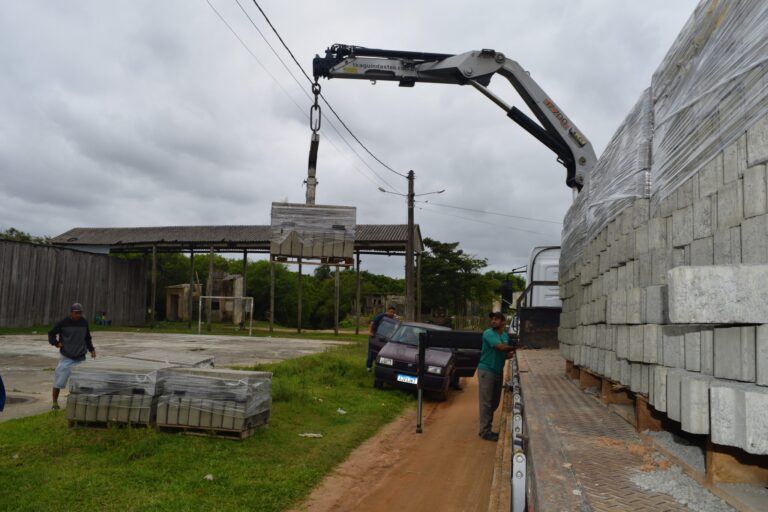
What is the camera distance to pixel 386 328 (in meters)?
13.8

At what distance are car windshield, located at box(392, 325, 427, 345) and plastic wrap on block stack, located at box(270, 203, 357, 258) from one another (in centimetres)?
295

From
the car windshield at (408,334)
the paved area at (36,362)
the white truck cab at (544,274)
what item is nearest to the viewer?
the paved area at (36,362)

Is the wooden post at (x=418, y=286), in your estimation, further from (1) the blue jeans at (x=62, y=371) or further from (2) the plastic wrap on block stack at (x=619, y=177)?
(2) the plastic wrap on block stack at (x=619, y=177)

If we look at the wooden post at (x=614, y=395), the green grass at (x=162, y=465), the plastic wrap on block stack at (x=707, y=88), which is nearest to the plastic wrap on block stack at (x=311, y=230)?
the green grass at (x=162, y=465)

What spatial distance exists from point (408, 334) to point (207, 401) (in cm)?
640

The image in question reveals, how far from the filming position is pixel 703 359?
2.83 m

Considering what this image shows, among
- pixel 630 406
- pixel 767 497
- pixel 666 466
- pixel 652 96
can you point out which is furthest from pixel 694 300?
pixel 630 406

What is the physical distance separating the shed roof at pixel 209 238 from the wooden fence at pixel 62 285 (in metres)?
1.85

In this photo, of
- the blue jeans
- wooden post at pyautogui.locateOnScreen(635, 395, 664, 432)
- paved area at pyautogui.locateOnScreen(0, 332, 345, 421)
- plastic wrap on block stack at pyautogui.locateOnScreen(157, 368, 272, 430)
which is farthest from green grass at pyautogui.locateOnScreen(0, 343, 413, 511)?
wooden post at pyautogui.locateOnScreen(635, 395, 664, 432)

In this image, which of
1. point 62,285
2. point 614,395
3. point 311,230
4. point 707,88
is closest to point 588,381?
point 614,395

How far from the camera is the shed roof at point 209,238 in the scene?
30.0m

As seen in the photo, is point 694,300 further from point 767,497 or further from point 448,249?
point 448,249

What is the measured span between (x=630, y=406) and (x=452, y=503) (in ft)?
6.74

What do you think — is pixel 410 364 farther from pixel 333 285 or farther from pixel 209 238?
pixel 333 285
